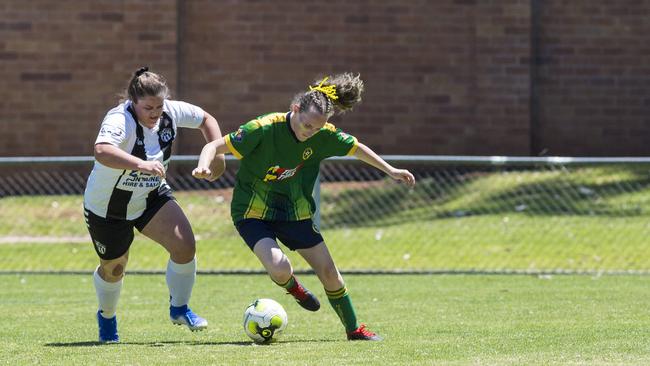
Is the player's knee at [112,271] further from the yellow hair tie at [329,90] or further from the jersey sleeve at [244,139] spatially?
the yellow hair tie at [329,90]

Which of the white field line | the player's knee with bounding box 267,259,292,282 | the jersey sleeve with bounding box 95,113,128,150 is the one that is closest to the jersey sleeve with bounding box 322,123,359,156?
the player's knee with bounding box 267,259,292,282

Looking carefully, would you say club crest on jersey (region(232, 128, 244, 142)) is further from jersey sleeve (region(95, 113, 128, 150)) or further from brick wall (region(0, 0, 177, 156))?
brick wall (region(0, 0, 177, 156))

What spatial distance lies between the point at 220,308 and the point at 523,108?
28.6 ft

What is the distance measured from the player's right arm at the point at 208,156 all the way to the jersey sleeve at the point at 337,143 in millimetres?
662

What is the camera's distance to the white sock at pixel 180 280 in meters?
7.89

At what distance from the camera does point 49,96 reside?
671 inches

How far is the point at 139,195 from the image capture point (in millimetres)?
7668

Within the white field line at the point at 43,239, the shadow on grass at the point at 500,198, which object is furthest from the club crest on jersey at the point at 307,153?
the white field line at the point at 43,239

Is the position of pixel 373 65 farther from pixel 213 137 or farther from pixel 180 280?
pixel 180 280

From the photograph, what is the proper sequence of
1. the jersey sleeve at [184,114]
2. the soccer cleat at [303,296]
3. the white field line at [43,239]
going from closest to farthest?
the soccer cleat at [303,296] < the jersey sleeve at [184,114] < the white field line at [43,239]

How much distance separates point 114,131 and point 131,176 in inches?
16.2

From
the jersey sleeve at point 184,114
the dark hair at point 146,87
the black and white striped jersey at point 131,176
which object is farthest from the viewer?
the jersey sleeve at point 184,114

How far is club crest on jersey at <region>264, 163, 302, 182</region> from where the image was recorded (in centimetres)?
772

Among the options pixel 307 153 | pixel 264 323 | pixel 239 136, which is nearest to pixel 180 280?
pixel 264 323
